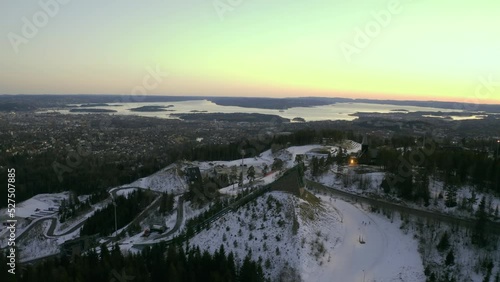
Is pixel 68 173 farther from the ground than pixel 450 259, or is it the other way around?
pixel 450 259

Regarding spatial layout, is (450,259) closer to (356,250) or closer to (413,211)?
(356,250)

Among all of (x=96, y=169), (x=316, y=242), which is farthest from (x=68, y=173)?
(x=316, y=242)

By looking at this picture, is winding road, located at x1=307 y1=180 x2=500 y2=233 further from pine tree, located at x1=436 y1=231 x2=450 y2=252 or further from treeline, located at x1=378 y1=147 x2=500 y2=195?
→ treeline, located at x1=378 y1=147 x2=500 y2=195

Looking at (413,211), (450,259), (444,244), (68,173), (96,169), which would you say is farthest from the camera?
(96,169)

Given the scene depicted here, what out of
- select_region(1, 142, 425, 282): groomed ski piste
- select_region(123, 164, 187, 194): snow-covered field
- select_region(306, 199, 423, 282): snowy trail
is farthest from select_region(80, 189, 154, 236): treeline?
select_region(306, 199, 423, 282): snowy trail

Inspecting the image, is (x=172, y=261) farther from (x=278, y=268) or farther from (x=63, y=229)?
(x=63, y=229)

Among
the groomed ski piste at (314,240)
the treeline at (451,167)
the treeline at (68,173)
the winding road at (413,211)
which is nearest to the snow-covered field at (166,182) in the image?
the treeline at (68,173)
